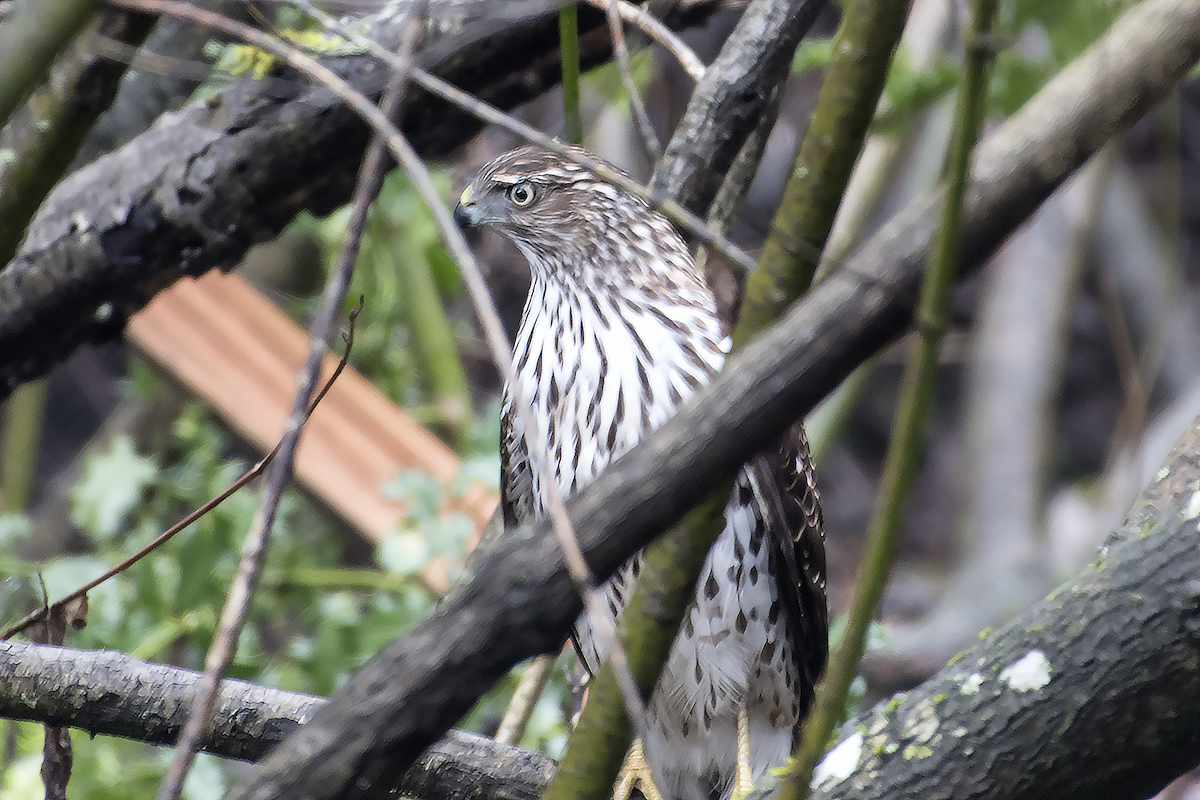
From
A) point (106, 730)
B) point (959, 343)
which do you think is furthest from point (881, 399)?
point (106, 730)

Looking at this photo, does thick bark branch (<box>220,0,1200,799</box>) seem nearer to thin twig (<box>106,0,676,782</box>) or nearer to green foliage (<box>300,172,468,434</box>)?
thin twig (<box>106,0,676,782</box>)

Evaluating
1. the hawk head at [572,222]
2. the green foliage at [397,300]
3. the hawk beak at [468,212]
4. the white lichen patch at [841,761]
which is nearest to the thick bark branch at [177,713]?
the white lichen patch at [841,761]

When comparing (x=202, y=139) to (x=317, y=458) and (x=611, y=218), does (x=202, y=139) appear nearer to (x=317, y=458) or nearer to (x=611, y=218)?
(x=611, y=218)

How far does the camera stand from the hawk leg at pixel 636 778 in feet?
6.80

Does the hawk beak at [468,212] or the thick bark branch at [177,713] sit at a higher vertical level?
the hawk beak at [468,212]

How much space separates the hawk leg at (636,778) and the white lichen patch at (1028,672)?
0.89 metres

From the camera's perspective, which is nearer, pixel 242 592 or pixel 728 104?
pixel 242 592

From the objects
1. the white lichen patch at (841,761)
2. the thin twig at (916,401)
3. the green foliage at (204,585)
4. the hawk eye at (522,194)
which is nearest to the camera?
the thin twig at (916,401)

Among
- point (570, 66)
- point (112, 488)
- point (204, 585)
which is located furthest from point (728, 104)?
point (112, 488)

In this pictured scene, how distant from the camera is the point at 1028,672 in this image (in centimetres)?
131

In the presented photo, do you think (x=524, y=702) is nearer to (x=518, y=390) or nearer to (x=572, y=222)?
(x=572, y=222)

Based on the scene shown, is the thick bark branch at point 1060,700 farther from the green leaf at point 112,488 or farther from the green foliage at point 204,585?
the green leaf at point 112,488

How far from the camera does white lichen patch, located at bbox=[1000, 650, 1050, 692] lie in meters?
1.30

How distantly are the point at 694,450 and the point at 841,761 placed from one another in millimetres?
724
